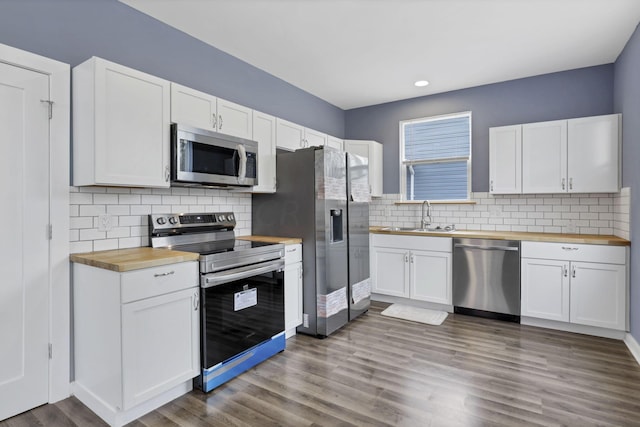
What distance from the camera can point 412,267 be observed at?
13.4ft

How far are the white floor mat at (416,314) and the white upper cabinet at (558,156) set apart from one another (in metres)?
1.56

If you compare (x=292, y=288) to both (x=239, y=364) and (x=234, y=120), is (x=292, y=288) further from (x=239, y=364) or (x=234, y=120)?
(x=234, y=120)

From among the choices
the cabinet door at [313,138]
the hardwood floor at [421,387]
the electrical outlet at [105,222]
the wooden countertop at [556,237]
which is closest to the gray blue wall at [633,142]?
the wooden countertop at [556,237]

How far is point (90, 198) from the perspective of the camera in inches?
92.6

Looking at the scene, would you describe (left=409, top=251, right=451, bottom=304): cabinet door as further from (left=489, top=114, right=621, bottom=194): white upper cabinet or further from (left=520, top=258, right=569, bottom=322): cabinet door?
(left=489, top=114, right=621, bottom=194): white upper cabinet

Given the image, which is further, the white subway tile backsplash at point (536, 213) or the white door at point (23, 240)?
the white subway tile backsplash at point (536, 213)

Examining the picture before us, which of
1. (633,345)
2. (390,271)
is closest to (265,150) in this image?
(390,271)

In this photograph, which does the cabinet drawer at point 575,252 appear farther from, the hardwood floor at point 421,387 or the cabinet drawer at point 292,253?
the cabinet drawer at point 292,253

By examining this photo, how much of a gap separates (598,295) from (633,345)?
0.46 meters

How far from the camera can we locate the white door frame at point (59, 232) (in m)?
2.17

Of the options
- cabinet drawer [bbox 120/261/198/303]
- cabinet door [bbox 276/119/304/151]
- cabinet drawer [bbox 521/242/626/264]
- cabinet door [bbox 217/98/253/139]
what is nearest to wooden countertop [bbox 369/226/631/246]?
cabinet drawer [bbox 521/242/626/264]

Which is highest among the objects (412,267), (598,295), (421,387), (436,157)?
(436,157)

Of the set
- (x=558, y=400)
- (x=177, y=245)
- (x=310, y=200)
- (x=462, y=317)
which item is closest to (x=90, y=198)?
(x=177, y=245)

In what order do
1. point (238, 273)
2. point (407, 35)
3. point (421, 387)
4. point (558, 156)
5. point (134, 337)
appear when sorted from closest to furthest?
point (134, 337), point (421, 387), point (238, 273), point (407, 35), point (558, 156)
